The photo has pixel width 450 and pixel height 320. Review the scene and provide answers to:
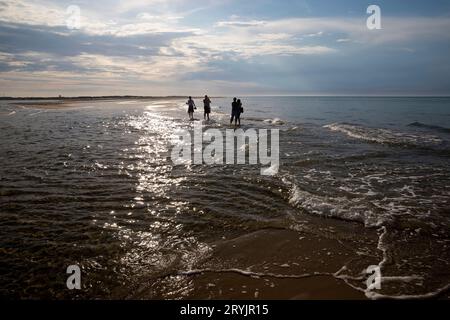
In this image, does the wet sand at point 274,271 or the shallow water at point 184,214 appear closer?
the wet sand at point 274,271

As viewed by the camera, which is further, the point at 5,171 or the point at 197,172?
the point at 197,172

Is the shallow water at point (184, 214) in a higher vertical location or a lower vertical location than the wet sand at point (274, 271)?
higher

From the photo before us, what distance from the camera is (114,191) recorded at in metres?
8.35

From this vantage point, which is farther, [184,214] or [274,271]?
[184,214]

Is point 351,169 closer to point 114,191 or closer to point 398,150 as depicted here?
point 398,150

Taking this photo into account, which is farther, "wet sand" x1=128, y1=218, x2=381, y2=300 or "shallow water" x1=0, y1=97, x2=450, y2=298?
"shallow water" x1=0, y1=97, x2=450, y2=298

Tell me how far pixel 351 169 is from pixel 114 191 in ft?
26.7

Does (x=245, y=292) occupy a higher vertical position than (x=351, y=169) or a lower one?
lower

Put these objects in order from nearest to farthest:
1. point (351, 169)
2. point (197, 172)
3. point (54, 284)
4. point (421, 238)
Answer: point (54, 284), point (421, 238), point (197, 172), point (351, 169)

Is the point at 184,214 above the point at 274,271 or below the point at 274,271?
above

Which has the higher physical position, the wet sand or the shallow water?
the shallow water
